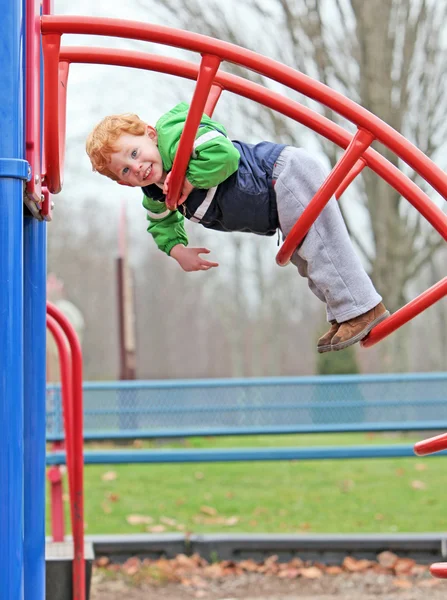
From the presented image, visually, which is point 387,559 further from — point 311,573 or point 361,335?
point 361,335

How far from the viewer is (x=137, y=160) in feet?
6.69

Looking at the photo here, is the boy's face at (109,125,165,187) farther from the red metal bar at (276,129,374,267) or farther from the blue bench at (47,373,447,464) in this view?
the blue bench at (47,373,447,464)

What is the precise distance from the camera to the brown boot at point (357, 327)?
2084 mm

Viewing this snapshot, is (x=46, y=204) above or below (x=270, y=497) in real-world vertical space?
above

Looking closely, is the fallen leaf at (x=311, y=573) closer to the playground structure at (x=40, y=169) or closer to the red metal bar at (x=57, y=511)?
the red metal bar at (x=57, y=511)

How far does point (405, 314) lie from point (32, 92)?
1046 millimetres

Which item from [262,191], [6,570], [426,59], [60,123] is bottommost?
[6,570]

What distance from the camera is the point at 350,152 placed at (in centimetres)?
192

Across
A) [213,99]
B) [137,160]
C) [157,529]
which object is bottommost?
[157,529]

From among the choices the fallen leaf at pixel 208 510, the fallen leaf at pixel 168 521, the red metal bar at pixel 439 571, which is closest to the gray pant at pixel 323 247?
the red metal bar at pixel 439 571

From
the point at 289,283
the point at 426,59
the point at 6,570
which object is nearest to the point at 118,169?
the point at 6,570

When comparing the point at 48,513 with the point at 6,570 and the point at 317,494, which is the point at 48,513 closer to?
the point at 317,494

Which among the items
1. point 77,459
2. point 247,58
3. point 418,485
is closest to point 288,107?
point 247,58

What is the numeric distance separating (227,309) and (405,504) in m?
14.8
